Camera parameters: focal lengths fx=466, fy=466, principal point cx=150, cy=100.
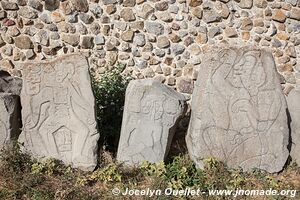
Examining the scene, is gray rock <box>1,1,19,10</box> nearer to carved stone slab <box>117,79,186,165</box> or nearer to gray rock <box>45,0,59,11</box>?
gray rock <box>45,0,59,11</box>

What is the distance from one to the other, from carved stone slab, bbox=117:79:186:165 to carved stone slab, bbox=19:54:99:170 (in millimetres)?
338

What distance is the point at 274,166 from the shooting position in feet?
15.7

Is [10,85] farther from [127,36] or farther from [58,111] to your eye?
[127,36]

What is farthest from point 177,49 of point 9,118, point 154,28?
point 9,118

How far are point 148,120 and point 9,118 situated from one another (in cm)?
140

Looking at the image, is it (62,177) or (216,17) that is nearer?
(62,177)

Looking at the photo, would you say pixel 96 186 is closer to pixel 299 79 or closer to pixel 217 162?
pixel 217 162

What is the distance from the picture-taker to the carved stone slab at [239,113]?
4645 mm

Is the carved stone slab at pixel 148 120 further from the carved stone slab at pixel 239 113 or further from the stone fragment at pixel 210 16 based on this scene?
the stone fragment at pixel 210 16

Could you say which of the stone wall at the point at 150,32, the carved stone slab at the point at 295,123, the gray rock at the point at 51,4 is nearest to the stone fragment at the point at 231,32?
the stone wall at the point at 150,32

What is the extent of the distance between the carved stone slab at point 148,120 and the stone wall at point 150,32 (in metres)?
1.69

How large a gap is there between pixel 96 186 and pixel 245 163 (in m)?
1.54

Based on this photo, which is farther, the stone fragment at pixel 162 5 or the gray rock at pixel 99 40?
the gray rock at pixel 99 40

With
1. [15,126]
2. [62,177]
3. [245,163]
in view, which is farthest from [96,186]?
[245,163]
